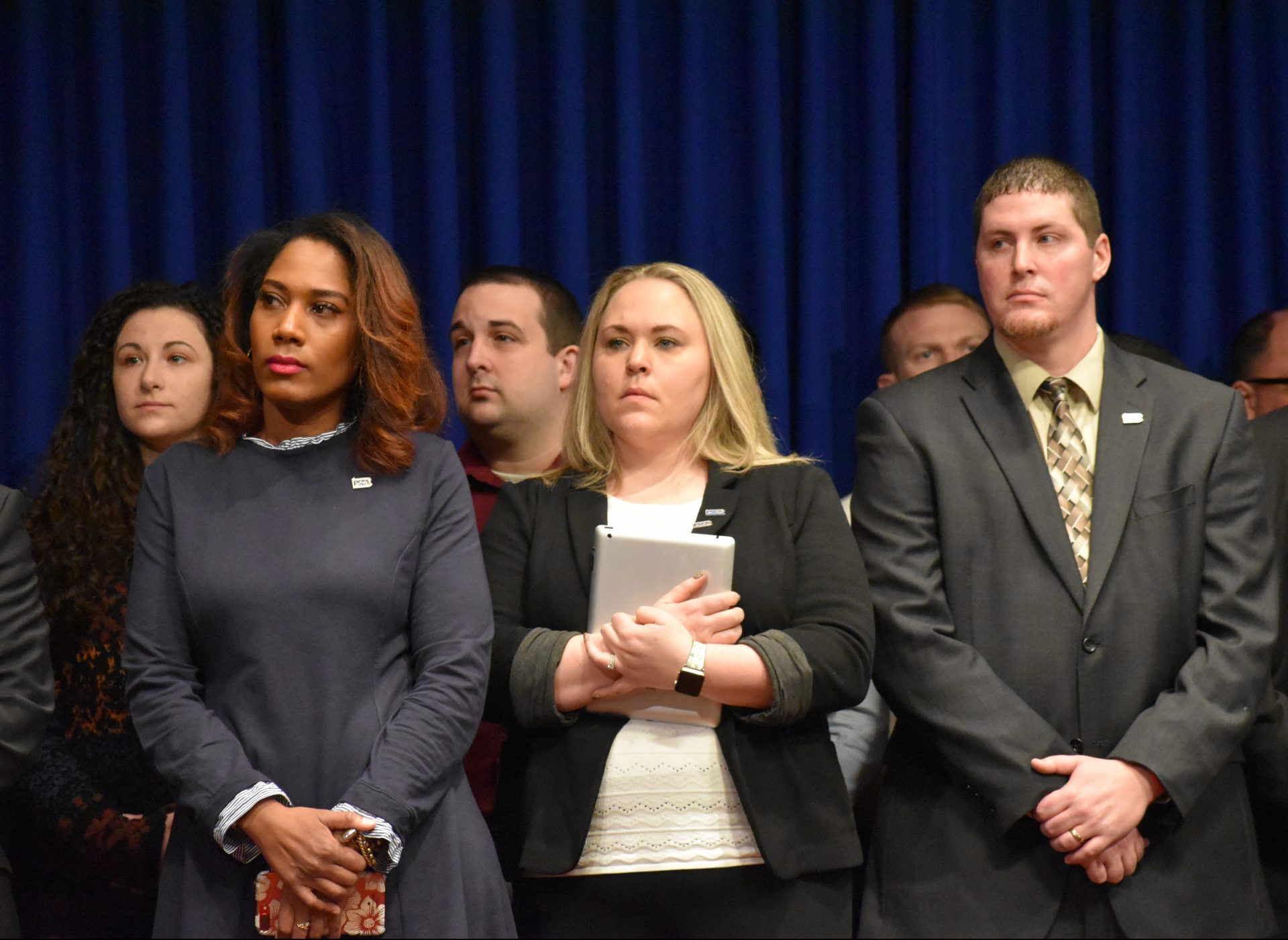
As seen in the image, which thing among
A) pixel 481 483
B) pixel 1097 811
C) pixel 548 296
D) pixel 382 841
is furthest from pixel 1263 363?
pixel 382 841

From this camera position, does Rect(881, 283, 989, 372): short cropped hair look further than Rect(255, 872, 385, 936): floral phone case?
Yes

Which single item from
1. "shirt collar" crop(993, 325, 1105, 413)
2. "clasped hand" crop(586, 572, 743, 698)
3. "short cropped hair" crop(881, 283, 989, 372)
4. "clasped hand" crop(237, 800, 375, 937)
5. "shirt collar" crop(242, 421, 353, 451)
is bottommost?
"clasped hand" crop(237, 800, 375, 937)

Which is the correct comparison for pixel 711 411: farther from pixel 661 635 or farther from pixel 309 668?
pixel 309 668

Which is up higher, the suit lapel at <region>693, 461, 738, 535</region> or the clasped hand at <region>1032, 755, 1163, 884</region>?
the suit lapel at <region>693, 461, 738, 535</region>

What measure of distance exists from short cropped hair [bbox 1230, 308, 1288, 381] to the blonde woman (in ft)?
6.00

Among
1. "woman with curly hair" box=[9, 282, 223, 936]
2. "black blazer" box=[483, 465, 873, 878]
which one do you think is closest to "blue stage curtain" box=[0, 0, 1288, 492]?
"woman with curly hair" box=[9, 282, 223, 936]

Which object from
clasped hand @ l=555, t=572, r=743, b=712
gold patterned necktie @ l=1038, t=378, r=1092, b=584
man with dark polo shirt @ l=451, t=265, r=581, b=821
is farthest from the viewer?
man with dark polo shirt @ l=451, t=265, r=581, b=821

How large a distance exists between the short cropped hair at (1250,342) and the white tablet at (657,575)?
213 centimetres

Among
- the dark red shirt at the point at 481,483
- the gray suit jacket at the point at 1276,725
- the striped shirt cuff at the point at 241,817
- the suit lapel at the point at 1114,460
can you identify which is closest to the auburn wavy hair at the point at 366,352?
the striped shirt cuff at the point at 241,817

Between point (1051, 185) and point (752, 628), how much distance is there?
115 centimetres

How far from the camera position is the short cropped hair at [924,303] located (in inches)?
145

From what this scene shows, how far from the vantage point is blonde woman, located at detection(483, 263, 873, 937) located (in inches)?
91.5

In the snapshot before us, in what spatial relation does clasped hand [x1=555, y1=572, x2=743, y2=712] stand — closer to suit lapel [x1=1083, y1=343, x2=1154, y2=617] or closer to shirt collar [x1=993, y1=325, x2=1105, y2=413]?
suit lapel [x1=1083, y1=343, x2=1154, y2=617]

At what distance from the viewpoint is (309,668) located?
2.23m
